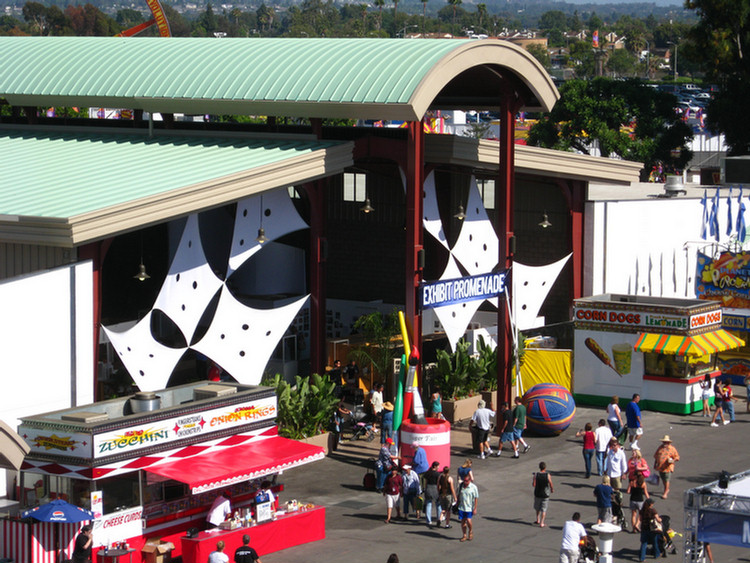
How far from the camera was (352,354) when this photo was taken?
3231 cm

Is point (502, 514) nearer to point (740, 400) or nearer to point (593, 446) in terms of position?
point (593, 446)

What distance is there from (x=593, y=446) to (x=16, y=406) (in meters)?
12.1

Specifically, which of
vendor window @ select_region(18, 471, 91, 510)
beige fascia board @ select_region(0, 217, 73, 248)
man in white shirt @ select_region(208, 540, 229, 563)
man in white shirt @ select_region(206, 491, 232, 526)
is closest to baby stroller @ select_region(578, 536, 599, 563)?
man in white shirt @ select_region(208, 540, 229, 563)

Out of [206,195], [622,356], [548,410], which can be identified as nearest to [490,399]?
[548,410]

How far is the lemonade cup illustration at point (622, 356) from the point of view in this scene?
109 ft

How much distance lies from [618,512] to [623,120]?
212ft

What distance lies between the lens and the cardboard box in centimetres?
2052

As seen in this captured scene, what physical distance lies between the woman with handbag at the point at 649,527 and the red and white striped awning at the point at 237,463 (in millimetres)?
6031

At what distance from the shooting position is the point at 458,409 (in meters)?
31.8

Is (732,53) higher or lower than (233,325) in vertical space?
higher

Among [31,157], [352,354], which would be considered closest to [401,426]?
[352,354]

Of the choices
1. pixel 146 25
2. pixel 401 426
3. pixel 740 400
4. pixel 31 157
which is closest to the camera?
pixel 401 426

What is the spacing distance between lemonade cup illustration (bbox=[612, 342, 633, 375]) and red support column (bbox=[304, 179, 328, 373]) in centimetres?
853

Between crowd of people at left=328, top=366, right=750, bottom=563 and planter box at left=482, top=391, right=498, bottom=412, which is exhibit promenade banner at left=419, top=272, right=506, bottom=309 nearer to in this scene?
crowd of people at left=328, top=366, right=750, bottom=563
